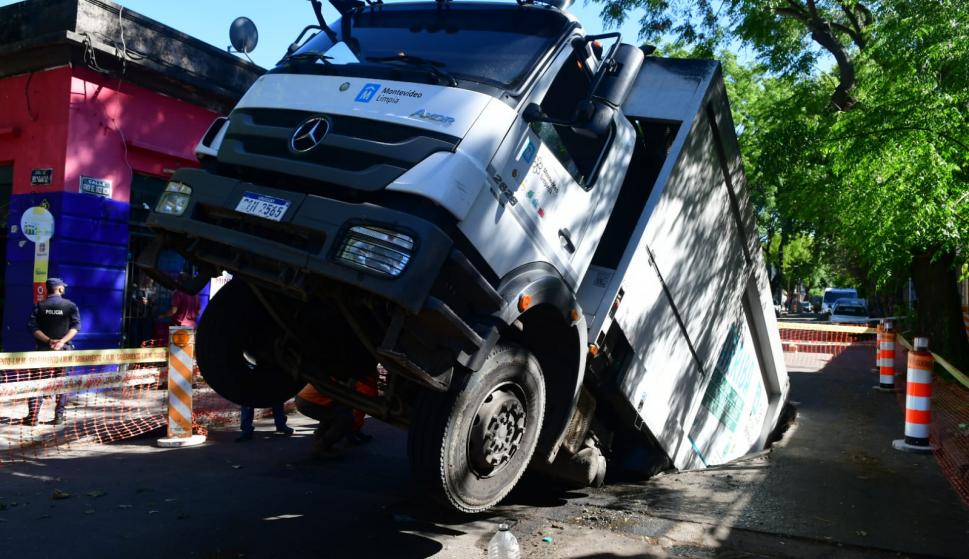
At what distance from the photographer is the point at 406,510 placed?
18.1ft

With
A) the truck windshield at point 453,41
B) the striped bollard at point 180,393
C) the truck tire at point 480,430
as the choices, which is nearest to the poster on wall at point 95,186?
the striped bollard at point 180,393

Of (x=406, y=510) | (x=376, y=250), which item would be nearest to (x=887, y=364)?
(x=406, y=510)

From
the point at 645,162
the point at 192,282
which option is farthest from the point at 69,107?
the point at 645,162

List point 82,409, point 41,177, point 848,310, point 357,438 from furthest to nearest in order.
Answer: point 848,310 → point 41,177 → point 82,409 → point 357,438

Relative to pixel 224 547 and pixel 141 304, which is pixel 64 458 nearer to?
pixel 224 547

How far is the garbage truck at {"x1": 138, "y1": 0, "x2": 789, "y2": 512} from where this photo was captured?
3.79m

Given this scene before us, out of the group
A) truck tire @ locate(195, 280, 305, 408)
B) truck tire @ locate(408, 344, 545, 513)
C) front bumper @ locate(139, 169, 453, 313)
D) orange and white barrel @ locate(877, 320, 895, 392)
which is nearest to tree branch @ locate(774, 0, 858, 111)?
orange and white barrel @ locate(877, 320, 895, 392)

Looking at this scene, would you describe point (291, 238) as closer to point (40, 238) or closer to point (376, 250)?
point (376, 250)

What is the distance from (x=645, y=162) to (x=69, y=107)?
30.0ft

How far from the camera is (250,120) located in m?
4.50

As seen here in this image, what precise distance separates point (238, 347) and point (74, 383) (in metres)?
3.82

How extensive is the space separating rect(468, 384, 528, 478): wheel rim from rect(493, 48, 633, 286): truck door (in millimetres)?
823

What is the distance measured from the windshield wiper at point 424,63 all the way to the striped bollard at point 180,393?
4703 millimetres

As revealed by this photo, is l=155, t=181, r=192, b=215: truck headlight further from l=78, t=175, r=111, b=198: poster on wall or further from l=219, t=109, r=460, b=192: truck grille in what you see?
l=78, t=175, r=111, b=198: poster on wall
